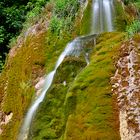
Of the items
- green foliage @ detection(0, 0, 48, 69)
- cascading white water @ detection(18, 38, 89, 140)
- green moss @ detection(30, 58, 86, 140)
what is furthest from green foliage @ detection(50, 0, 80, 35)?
green foliage @ detection(0, 0, 48, 69)

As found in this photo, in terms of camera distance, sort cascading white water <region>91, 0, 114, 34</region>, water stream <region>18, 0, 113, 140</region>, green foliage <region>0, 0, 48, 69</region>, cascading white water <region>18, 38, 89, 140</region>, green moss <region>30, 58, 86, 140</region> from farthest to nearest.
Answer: green foliage <region>0, 0, 48, 69</region> → cascading white water <region>91, 0, 114, 34</region> → water stream <region>18, 0, 113, 140</region> → cascading white water <region>18, 38, 89, 140</region> → green moss <region>30, 58, 86, 140</region>

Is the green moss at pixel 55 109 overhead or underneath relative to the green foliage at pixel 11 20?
overhead

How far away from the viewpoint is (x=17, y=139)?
7668 millimetres

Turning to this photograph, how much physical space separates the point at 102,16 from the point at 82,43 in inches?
94.5

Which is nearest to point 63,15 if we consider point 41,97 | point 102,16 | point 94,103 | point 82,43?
point 102,16

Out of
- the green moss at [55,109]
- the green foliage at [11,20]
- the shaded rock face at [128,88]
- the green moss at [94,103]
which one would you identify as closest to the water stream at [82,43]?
the green moss at [55,109]

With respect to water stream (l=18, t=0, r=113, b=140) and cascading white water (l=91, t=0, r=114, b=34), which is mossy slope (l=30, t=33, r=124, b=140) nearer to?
water stream (l=18, t=0, r=113, b=140)

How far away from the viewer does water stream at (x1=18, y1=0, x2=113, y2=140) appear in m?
7.41

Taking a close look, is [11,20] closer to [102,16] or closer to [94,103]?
[102,16]

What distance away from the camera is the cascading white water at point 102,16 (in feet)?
32.1

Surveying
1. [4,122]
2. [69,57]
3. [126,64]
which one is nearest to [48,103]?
[69,57]

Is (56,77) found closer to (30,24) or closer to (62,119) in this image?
(62,119)

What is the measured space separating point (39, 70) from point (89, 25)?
Result: 1.68 metres

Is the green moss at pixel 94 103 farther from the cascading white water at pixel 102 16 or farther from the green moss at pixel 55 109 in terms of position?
the cascading white water at pixel 102 16
